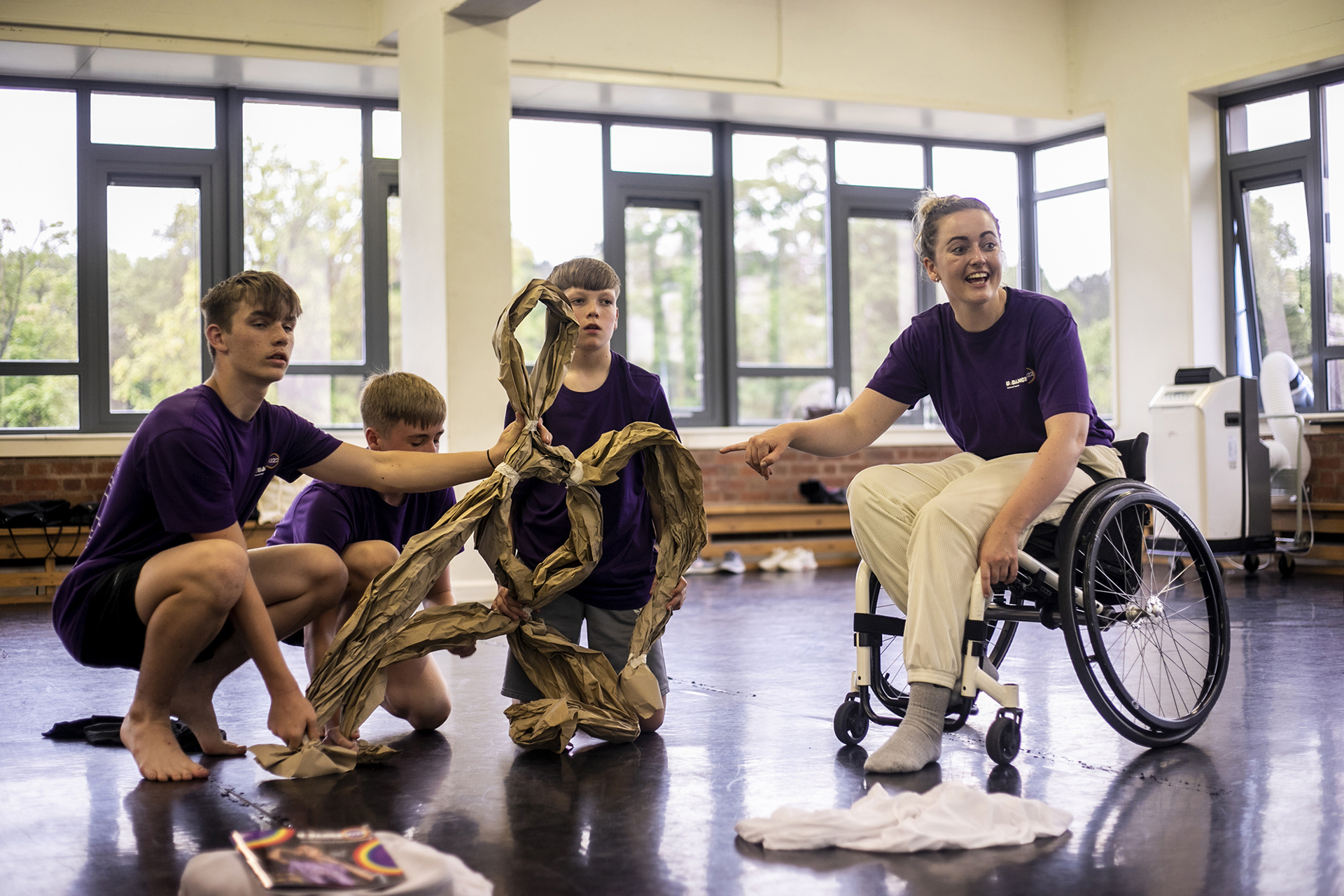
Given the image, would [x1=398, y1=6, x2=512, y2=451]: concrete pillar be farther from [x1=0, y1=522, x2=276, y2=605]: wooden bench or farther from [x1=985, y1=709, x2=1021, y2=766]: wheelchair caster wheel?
[x1=985, y1=709, x2=1021, y2=766]: wheelchair caster wheel

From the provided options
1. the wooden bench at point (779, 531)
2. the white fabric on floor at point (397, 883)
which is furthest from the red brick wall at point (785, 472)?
the white fabric on floor at point (397, 883)

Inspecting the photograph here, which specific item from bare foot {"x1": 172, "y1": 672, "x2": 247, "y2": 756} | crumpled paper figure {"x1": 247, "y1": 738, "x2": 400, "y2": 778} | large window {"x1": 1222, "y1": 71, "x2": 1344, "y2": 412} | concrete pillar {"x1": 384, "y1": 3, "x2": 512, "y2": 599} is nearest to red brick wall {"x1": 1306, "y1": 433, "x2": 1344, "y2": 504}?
Result: large window {"x1": 1222, "y1": 71, "x2": 1344, "y2": 412}

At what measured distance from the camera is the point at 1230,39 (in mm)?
6895

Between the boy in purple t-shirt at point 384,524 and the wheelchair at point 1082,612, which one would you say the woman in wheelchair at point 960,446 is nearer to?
the wheelchair at point 1082,612

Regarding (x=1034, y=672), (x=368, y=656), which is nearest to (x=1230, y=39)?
(x=1034, y=672)

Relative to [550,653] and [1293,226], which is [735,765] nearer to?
[550,653]

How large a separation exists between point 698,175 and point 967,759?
19.2 feet

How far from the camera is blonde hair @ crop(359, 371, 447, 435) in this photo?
8.70 ft

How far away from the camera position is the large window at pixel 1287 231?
22.1 ft

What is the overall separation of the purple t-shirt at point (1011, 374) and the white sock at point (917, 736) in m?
0.51

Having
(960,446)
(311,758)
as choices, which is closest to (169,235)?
(311,758)

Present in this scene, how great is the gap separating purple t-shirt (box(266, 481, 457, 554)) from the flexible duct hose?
16.1 ft

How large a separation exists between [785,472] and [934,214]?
5154 millimetres

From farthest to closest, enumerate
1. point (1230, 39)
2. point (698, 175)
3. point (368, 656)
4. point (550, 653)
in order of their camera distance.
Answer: point (698, 175)
point (1230, 39)
point (550, 653)
point (368, 656)
